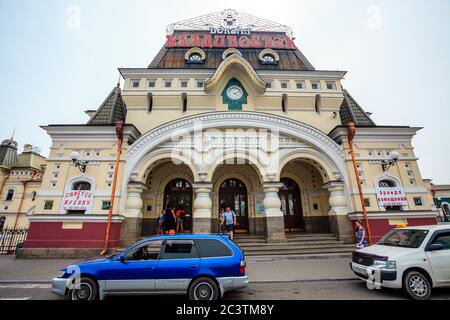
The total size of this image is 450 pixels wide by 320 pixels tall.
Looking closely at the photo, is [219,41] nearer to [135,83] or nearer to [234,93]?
[234,93]

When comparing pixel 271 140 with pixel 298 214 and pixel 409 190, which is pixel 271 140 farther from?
pixel 409 190

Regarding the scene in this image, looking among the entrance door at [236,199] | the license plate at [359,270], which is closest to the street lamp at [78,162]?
the entrance door at [236,199]

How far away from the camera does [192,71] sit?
47.3ft

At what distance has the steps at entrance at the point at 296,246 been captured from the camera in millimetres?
10023

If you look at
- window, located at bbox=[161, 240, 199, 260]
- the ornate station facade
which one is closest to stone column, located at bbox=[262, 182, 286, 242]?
the ornate station facade

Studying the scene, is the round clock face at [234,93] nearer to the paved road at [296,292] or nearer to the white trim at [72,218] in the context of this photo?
the white trim at [72,218]

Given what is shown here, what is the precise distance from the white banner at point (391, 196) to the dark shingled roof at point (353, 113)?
466 centimetres

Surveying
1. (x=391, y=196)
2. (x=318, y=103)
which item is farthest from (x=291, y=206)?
(x=318, y=103)

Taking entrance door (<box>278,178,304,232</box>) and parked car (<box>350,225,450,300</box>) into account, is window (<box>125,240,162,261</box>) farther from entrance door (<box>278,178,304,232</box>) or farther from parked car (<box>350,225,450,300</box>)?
entrance door (<box>278,178,304,232</box>)

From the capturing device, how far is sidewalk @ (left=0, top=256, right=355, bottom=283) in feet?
21.8

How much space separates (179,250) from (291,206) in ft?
37.4
